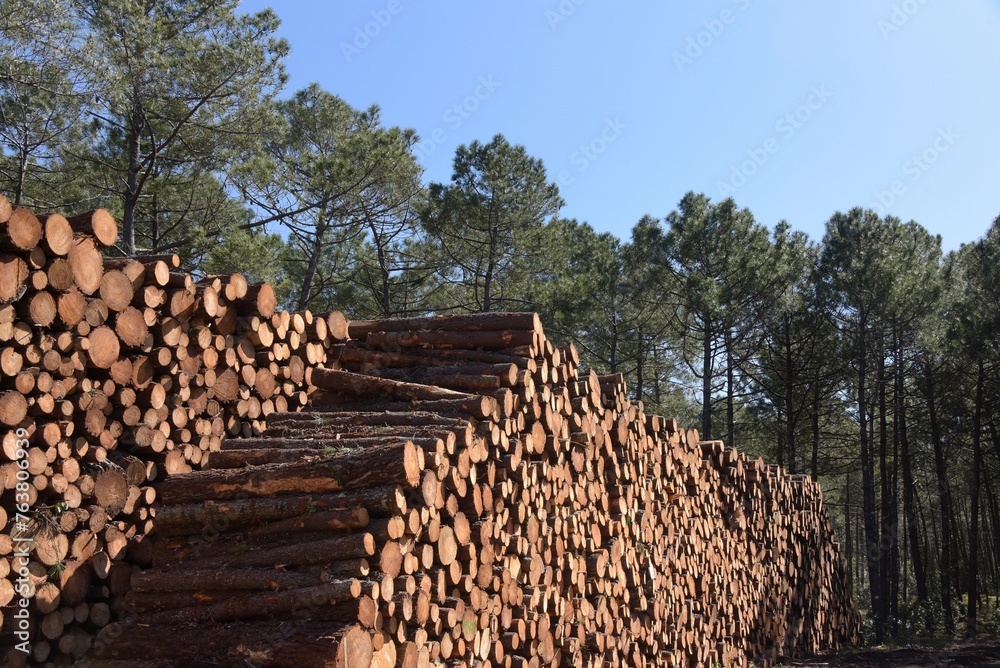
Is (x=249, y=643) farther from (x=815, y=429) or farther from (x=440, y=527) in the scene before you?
(x=815, y=429)

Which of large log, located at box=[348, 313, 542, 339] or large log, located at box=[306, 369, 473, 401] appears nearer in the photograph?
large log, located at box=[306, 369, 473, 401]

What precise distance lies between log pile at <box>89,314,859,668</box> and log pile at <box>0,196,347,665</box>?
21 centimetres

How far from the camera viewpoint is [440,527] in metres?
4.90

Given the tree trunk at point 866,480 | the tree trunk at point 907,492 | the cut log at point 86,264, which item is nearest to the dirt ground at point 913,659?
the tree trunk at point 866,480

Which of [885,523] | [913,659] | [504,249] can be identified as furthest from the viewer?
[885,523]

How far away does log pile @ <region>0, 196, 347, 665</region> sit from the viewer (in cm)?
412

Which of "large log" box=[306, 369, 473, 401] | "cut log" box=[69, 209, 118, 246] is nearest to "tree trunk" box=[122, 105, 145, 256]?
"large log" box=[306, 369, 473, 401]

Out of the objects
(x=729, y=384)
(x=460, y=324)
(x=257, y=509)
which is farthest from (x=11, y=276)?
(x=729, y=384)

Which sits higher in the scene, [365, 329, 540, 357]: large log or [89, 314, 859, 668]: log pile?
[365, 329, 540, 357]: large log

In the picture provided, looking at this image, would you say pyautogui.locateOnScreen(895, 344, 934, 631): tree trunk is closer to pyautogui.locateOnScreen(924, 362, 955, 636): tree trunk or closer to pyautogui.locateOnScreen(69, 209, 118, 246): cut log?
pyautogui.locateOnScreen(924, 362, 955, 636): tree trunk

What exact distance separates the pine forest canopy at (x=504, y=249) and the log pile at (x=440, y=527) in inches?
284

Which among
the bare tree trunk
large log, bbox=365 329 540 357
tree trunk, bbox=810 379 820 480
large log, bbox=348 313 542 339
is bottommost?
large log, bbox=365 329 540 357

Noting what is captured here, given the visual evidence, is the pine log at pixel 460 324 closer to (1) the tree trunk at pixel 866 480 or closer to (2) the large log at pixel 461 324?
(2) the large log at pixel 461 324

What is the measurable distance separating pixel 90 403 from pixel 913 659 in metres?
12.1
